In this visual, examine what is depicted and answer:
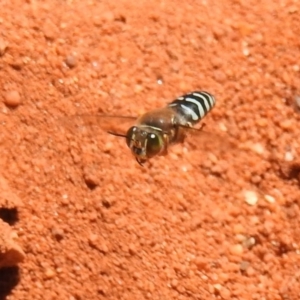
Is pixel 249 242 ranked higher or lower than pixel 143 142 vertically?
lower

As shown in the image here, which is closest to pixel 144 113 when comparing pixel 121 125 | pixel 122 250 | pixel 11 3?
pixel 121 125

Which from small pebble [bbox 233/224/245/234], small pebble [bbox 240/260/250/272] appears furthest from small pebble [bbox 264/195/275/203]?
small pebble [bbox 240/260/250/272]

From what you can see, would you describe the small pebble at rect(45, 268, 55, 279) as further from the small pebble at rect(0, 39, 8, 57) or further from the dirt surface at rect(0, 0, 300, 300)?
the small pebble at rect(0, 39, 8, 57)

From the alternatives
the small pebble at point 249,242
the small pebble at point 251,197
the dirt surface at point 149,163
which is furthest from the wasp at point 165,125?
the small pebble at point 249,242

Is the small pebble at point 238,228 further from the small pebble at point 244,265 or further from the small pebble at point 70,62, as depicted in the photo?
the small pebble at point 70,62

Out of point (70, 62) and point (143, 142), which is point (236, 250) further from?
point (70, 62)

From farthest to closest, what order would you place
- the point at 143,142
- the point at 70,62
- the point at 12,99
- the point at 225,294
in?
1. the point at 70,62
2. the point at 12,99
3. the point at 225,294
4. the point at 143,142

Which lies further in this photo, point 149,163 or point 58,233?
point 149,163

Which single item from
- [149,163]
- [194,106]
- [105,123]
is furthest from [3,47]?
[194,106]

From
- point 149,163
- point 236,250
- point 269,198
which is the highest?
point 149,163
